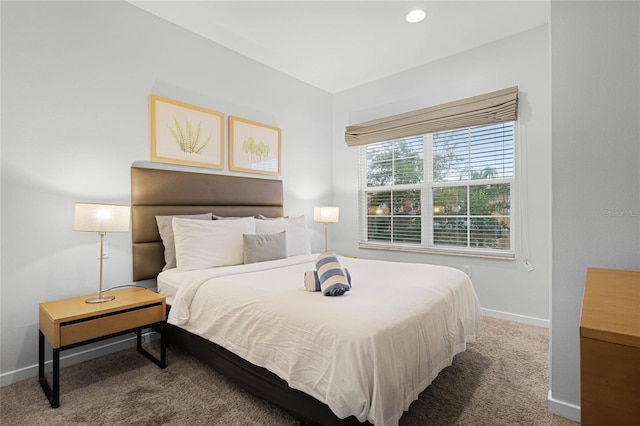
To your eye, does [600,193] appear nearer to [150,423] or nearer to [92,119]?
[150,423]

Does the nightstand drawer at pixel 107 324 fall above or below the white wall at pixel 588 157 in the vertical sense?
below

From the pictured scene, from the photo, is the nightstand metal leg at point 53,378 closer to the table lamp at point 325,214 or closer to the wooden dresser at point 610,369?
the wooden dresser at point 610,369

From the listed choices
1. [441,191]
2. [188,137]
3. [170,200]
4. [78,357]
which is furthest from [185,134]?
[441,191]

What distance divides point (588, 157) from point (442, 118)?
6.79 feet

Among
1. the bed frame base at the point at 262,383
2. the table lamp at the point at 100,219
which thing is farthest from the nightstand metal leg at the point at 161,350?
the table lamp at the point at 100,219

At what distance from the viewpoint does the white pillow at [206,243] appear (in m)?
2.58

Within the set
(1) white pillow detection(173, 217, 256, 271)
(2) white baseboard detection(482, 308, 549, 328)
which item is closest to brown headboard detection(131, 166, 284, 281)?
(1) white pillow detection(173, 217, 256, 271)

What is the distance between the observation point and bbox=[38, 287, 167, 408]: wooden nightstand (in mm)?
1854

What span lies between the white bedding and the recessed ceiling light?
7.50 feet

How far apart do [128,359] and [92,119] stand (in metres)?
1.91

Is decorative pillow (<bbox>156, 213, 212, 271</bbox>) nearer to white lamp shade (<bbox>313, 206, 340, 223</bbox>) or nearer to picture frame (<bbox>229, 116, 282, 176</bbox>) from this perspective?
picture frame (<bbox>229, 116, 282, 176</bbox>)

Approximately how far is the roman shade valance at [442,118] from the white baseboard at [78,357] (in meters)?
3.38

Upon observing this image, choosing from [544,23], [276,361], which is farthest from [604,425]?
[544,23]

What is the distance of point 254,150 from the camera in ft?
12.1
